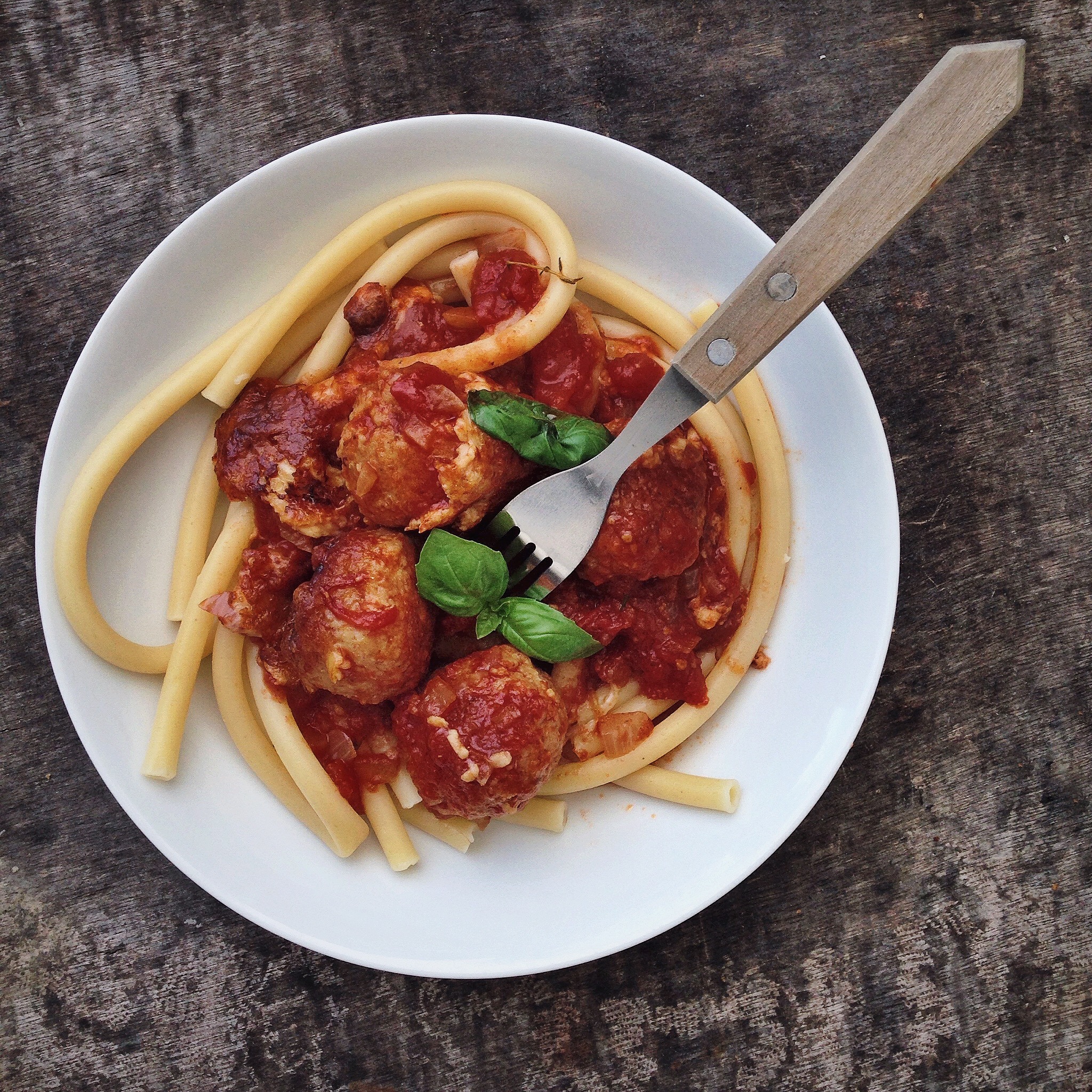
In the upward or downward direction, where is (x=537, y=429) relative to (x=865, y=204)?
downward

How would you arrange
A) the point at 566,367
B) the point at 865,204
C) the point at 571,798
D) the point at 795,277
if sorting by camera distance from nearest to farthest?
the point at 865,204 → the point at 795,277 → the point at 566,367 → the point at 571,798

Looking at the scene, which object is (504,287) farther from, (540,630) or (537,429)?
(540,630)

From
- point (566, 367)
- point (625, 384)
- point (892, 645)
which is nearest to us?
point (566, 367)

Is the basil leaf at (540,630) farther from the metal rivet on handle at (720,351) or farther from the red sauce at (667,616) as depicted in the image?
the metal rivet on handle at (720,351)

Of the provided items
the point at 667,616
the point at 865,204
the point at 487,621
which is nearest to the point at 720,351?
the point at 865,204

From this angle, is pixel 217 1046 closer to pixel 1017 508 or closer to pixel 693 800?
pixel 693 800

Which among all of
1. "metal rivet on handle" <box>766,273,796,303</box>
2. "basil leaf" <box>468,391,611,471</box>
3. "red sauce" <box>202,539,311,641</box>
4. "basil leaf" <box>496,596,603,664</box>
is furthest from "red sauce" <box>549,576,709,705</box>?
"metal rivet on handle" <box>766,273,796,303</box>
